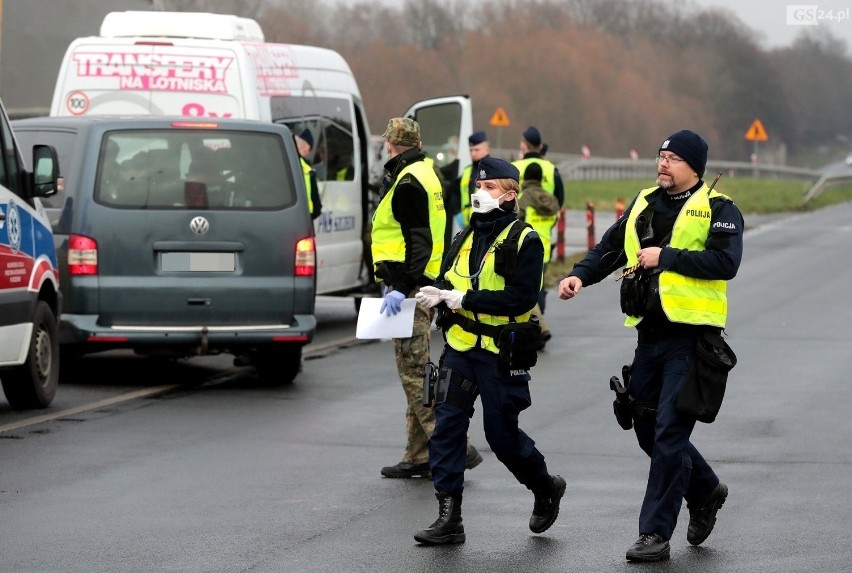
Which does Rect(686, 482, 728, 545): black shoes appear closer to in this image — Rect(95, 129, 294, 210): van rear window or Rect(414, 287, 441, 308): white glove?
Rect(414, 287, 441, 308): white glove

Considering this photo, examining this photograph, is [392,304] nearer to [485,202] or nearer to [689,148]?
[485,202]

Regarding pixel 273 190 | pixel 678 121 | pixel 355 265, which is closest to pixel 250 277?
pixel 273 190

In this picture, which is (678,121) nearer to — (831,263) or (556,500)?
(831,263)

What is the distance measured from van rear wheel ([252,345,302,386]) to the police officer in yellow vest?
18.2ft

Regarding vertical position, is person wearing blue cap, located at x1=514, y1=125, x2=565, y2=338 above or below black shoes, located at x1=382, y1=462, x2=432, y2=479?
above

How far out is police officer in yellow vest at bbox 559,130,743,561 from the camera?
6.92 metres

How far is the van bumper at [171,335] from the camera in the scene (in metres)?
11.9

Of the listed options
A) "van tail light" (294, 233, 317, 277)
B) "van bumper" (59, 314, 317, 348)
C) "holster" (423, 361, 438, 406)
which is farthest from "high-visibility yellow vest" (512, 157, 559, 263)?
"holster" (423, 361, 438, 406)

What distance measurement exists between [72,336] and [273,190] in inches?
67.9

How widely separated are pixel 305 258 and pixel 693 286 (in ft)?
18.3

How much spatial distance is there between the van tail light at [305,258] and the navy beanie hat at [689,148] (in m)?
5.40

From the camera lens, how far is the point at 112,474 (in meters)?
8.89

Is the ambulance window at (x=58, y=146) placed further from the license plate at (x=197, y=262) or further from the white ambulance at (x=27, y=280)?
the white ambulance at (x=27, y=280)

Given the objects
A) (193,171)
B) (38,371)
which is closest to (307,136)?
(193,171)
